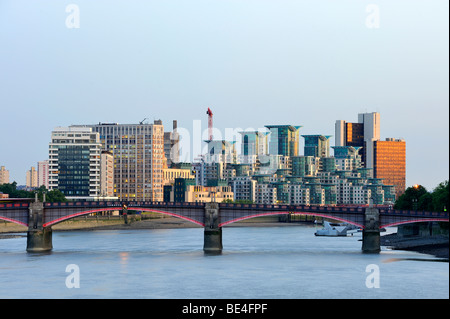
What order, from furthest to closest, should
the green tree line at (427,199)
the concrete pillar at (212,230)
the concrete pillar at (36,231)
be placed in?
the green tree line at (427,199) → the concrete pillar at (36,231) → the concrete pillar at (212,230)

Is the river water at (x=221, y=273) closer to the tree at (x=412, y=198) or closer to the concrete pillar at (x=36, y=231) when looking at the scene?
the concrete pillar at (x=36, y=231)

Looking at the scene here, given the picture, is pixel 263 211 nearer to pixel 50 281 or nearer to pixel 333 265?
pixel 333 265

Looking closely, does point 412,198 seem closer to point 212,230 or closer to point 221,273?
point 212,230

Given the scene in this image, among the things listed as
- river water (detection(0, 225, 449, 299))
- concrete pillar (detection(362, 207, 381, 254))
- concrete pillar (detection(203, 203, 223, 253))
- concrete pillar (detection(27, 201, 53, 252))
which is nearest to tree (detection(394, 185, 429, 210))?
river water (detection(0, 225, 449, 299))

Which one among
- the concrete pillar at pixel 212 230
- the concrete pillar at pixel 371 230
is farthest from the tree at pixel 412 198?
the concrete pillar at pixel 212 230

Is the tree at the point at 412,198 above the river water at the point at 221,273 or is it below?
above
